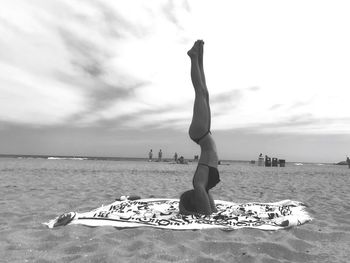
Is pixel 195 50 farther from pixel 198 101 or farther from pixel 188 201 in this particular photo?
pixel 188 201

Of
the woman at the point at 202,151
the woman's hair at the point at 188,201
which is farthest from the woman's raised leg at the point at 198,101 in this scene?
the woman's hair at the point at 188,201

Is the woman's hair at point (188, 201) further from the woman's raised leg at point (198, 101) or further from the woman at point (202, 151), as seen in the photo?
the woman's raised leg at point (198, 101)

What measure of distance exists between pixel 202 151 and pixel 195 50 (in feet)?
6.11

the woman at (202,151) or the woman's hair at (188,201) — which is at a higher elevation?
the woman at (202,151)

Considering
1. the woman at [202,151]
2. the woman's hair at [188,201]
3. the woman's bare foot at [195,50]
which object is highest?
the woman's bare foot at [195,50]

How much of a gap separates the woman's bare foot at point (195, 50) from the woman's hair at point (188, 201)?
2.48 metres

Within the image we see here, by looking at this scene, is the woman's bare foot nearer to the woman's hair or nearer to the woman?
the woman

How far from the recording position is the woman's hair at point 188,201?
557 cm

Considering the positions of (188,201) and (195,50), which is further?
(195,50)

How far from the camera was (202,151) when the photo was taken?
575 cm

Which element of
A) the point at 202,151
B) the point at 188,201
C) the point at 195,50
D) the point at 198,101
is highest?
the point at 195,50

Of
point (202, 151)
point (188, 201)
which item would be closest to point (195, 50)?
point (202, 151)

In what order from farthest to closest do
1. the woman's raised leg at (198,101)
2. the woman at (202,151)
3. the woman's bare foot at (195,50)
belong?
1. the woman's bare foot at (195,50)
2. the woman's raised leg at (198,101)
3. the woman at (202,151)

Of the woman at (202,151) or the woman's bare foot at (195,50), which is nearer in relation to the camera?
the woman at (202,151)
